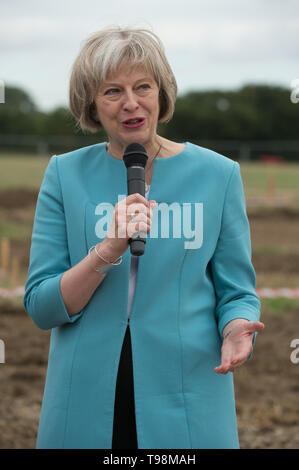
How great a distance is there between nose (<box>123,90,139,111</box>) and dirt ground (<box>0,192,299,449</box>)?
3.27 meters

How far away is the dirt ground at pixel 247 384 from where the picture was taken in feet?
15.9

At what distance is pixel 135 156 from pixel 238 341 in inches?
24.5

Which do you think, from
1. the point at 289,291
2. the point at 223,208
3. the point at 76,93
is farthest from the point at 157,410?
the point at 289,291

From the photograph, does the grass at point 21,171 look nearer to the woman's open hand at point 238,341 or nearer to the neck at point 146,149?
the neck at point 146,149

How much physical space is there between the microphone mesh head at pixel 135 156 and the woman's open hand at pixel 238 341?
55 centimetres

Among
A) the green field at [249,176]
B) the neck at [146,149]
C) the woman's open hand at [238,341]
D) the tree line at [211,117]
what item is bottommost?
Result: the woman's open hand at [238,341]

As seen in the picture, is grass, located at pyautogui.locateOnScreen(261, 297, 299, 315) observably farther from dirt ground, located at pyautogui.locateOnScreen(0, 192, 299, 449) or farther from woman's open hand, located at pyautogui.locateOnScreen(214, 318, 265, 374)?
woman's open hand, located at pyautogui.locateOnScreen(214, 318, 265, 374)

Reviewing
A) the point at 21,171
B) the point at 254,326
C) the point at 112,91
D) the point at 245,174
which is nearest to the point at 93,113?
the point at 112,91

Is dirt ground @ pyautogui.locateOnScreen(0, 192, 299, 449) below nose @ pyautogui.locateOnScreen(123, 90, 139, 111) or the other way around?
the other way around

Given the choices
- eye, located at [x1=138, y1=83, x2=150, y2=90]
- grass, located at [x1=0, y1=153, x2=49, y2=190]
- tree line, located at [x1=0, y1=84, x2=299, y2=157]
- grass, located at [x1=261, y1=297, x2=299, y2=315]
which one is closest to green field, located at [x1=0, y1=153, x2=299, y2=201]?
grass, located at [x1=0, y1=153, x2=49, y2=190]

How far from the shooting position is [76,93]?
2.14 metres

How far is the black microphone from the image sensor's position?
175 centimetres

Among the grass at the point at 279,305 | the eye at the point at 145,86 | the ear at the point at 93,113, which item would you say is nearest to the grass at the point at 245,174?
the grass at the point at 279,305
